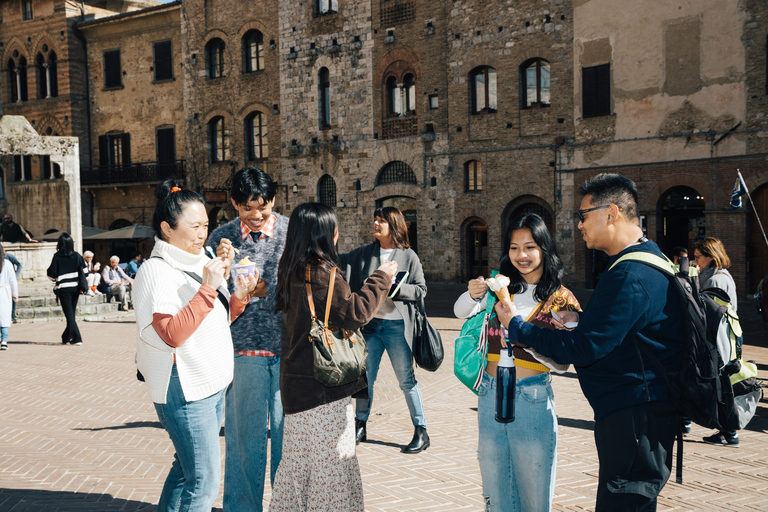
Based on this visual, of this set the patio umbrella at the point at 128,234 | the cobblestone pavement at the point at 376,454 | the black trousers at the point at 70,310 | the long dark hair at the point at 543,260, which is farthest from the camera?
the patio umbrella at the point at 128,234

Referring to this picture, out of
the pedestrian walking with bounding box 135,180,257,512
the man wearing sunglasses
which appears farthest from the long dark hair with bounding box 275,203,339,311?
the man wearing sunglasses

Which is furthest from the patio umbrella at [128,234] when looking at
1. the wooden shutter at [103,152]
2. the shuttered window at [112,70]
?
the shuttered window at [112,70]

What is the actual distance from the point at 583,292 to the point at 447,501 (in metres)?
15.9

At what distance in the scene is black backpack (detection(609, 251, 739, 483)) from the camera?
246 cm

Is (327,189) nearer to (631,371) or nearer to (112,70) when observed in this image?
(112,70)

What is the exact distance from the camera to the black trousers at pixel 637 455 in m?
2.53

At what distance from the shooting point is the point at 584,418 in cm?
655

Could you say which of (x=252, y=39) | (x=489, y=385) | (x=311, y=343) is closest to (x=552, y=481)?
(x=489, y=385)

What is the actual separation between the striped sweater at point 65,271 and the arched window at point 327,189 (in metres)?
15.1

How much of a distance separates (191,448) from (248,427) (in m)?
0.58

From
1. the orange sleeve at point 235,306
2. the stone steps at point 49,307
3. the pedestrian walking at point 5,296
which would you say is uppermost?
the orange sleeve at point 235,306

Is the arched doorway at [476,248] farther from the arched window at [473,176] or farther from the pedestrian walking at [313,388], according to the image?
the pedestrian walking at [313,388]

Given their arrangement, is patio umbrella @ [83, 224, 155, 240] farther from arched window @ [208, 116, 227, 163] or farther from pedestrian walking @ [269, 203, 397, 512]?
pedestrian walking @ [269, 203, 397, 512]

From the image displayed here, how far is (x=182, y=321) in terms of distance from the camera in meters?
2.91
